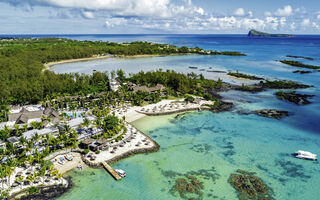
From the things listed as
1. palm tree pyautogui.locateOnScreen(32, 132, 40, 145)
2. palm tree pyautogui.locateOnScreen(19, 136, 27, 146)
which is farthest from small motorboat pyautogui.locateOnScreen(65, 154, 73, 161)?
palm tree pyautogui.locateOnScreen(19, 136, 27, 146)

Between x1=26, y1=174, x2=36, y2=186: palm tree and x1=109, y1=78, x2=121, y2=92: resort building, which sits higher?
x1=109, y1=78, x2=121, y2=92: resort building

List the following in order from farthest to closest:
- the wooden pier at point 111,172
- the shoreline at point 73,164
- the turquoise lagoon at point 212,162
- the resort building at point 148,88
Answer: the resort building at point 148,88 < the wooden pier at point 111,172 < the turquoise lagoon at point 212,162 < the shoreline at point 73,164

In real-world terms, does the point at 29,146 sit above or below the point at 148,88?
below

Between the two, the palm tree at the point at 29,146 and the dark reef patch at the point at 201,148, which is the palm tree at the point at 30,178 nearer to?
the palm tree at the point at 29,146

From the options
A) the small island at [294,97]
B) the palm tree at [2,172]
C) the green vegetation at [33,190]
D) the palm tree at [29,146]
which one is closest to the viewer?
the green vegetation at [33,190]

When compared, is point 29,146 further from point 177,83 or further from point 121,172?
point 177,83

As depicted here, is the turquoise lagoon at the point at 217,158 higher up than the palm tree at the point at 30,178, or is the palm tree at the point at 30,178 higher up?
the palm tree at the point at 30,178

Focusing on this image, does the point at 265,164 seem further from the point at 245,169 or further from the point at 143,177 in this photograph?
the point at 143,177

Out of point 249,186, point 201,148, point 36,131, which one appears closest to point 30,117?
point 36,131

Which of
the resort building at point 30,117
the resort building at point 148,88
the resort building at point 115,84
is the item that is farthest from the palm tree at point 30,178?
the resort building at point 115,84

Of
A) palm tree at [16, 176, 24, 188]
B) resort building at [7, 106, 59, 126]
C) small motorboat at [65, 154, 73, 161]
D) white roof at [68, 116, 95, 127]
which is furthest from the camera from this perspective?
resort building at [7, 106, 59, 126]

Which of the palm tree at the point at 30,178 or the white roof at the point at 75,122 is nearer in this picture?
the palm tree at the point at 30,178

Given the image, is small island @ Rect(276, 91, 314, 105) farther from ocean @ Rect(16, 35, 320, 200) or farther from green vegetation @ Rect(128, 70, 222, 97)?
green vegetation @ Rect(128, 70, 222, 97)
